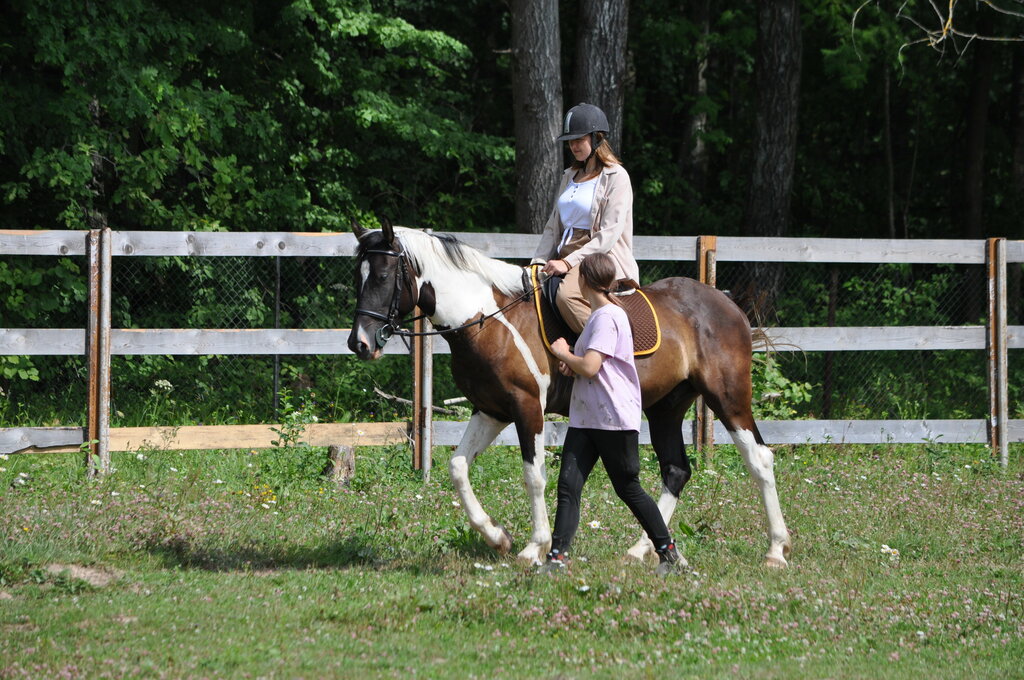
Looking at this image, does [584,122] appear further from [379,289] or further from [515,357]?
[379,289]

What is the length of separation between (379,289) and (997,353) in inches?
260

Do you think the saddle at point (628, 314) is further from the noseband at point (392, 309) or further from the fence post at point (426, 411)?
the fence post at point (426, 411)

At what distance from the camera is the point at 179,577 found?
615 cm

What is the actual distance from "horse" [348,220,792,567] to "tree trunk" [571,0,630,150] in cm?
597

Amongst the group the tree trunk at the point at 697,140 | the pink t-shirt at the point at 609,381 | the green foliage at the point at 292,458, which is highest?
the tree trunk at the point at 697,140

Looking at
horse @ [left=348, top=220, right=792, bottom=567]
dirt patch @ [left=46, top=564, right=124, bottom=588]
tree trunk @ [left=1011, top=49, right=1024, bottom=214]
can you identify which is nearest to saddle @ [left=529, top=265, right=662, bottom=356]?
horse @ [left=348, top=220, right=792, bottom=567]

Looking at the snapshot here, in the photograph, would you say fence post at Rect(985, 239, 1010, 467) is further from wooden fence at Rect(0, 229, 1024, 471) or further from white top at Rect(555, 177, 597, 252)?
white top at Rect(555, 177, 597, 252)

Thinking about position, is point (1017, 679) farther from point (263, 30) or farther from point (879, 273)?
point (263, 30)

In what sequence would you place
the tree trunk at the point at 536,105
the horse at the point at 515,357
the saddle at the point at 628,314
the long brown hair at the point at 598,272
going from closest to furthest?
the long brown hair at the point at 598,272
the horse at the point at 515,357
the saddle at the point at 628,314
the tree trunk at the point at 536,105

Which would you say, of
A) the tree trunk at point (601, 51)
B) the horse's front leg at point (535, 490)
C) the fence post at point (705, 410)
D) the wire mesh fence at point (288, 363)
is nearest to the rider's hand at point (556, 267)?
the horse's front leg at point (535, 490)

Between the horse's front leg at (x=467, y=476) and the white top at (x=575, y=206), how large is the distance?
116cm

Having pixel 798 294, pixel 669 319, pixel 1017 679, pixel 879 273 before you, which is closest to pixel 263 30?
pixel 798 294

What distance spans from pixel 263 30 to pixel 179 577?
10.7 meters

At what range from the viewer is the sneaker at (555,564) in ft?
19.2
